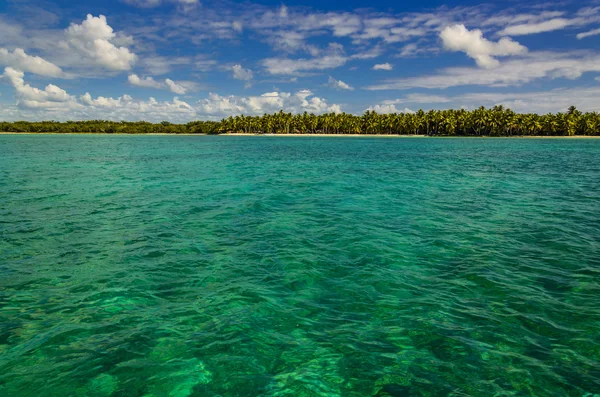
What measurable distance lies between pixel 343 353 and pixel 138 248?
10.1 m

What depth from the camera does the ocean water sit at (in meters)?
6.98

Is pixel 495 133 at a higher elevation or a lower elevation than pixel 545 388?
higher

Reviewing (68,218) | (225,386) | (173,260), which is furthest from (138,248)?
(225,386)

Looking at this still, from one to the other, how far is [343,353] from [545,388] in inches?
150

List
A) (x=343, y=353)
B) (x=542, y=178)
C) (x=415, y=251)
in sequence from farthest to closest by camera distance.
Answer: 1. (x=542, y=178)
2. (x=415, y=251)
3. (x=343, y=353)

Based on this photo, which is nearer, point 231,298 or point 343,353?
point 343,353

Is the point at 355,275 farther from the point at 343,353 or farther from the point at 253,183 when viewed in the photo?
the point at 253,183

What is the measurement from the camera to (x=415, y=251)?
1425cm

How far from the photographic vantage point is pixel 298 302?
10.0m

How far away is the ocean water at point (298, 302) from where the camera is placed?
22.9 ft

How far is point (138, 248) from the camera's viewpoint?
1434 cm

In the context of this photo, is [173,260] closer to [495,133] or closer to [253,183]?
[253,183]

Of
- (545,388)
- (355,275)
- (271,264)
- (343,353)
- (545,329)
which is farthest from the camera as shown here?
(271,264)

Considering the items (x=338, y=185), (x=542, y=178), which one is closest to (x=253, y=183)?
(x=338, y=185)
